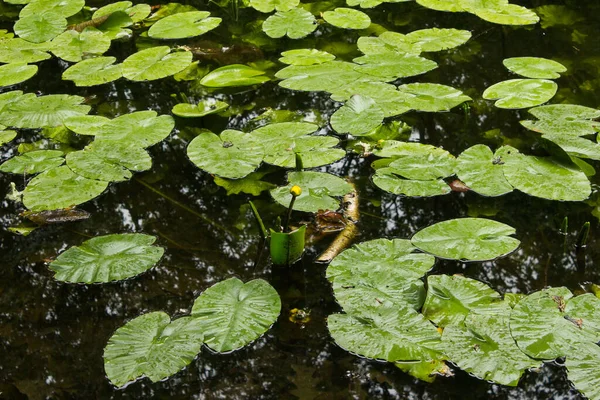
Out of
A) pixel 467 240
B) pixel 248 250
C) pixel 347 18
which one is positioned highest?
pixel 347 18

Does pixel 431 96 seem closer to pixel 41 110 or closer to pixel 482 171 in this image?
pixel 482 171

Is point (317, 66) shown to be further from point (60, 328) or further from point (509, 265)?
point (60, 328)

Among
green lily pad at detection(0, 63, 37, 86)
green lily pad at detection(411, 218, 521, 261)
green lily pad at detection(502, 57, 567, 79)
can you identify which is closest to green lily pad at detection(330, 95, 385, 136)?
green lily pad at detection(411, 218, 521, 261)

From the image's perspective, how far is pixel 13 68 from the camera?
10.00 feet

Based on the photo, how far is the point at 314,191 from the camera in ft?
7.00

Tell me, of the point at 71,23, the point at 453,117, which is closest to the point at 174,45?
the point at 71,23

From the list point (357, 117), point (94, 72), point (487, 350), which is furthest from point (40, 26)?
point (487, 350)

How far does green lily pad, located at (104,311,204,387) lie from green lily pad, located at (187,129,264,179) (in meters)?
0.68

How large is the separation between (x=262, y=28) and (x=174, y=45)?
48 cm

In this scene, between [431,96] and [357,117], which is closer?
[357,117]

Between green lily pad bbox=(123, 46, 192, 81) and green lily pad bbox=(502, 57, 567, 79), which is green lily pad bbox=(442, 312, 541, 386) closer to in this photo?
green lily pad bbox=(502, 57, 567, 79)

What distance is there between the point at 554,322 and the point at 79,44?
2.66m

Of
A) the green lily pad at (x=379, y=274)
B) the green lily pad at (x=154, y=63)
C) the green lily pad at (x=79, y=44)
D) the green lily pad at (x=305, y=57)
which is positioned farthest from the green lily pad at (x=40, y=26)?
the green lily pad at (x=379, y=274)

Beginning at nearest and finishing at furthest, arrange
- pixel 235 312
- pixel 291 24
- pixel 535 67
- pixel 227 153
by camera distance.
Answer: pixel 235 312 < pixel 227 153 < pixel 535 67 < pixel 291 24
